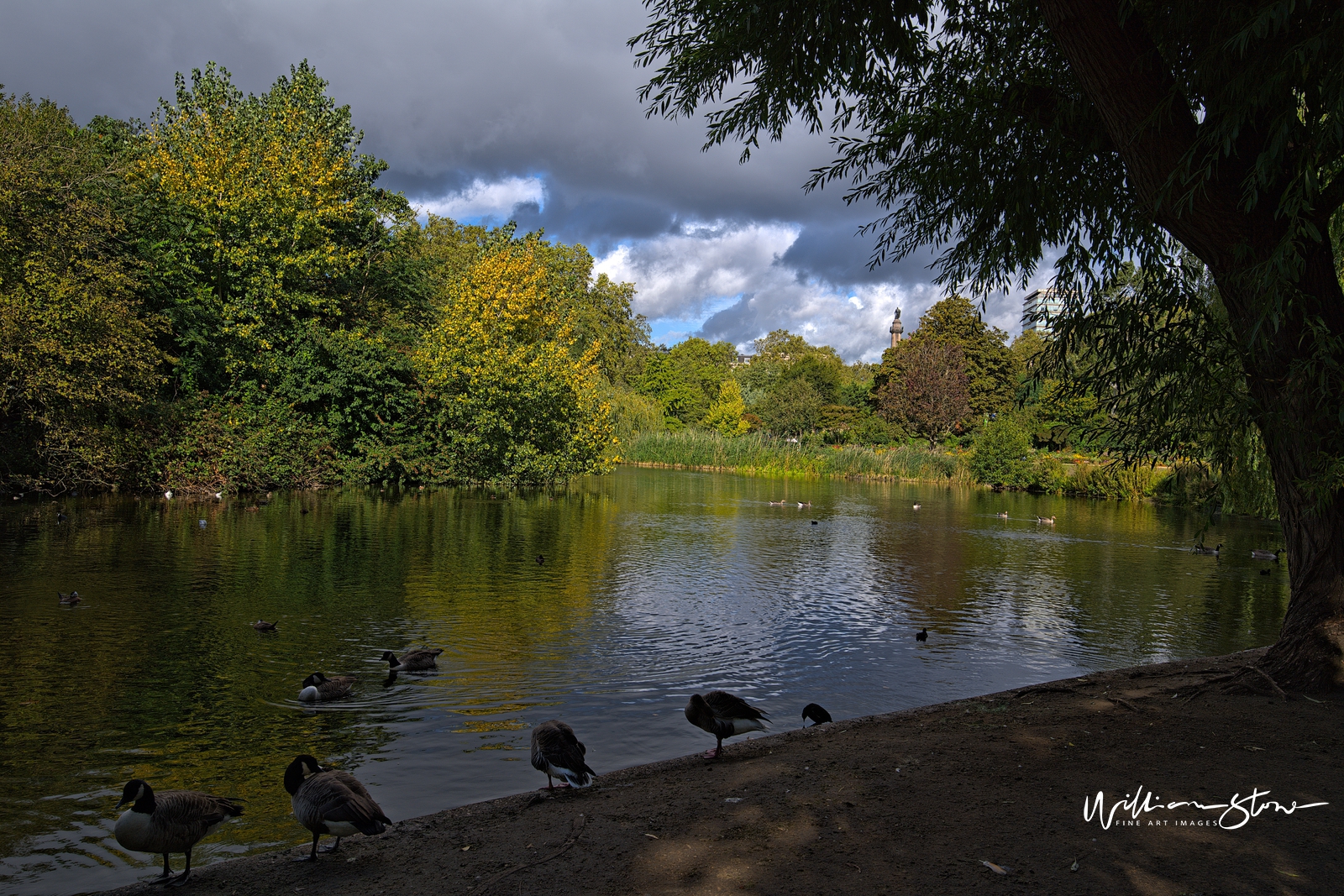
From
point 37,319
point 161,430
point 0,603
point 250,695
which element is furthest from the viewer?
point 161,430

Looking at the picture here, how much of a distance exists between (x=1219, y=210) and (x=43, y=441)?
103ft

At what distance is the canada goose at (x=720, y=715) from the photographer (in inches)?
279

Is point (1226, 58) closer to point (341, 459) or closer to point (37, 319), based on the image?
point (37, 319)

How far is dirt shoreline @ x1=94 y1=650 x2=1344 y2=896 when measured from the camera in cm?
416

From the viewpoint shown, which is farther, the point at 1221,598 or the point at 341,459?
the point at 341,459

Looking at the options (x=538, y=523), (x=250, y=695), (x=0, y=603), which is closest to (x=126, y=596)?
(x=0, y=603)

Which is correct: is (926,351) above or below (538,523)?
above

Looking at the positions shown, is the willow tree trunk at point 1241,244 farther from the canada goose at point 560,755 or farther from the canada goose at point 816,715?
the canada goose at point 560,755

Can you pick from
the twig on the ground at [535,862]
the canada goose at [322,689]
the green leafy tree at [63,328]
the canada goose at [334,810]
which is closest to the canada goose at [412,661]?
the canada goose at [322,689]

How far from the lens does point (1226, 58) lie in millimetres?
6109
